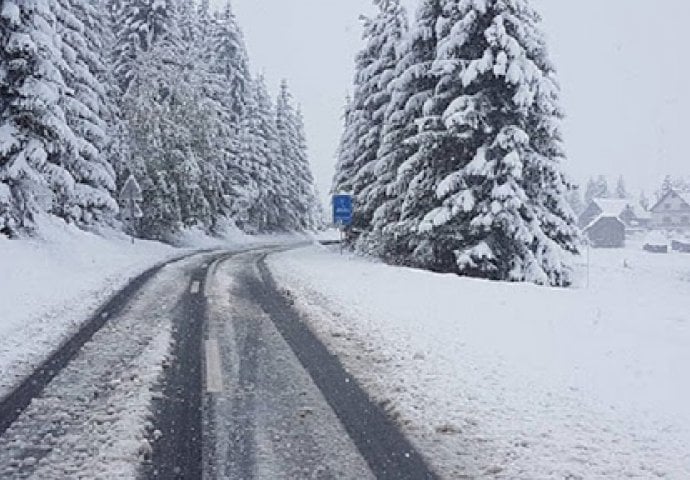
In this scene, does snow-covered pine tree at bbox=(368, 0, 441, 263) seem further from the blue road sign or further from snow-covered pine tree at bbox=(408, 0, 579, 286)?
the blue road sign

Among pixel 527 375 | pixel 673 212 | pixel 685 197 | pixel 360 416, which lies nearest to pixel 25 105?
pixel 360 416

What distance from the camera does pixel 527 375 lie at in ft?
23.0

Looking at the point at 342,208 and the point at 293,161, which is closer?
the point at 342,208

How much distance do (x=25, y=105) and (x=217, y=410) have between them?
1637cm

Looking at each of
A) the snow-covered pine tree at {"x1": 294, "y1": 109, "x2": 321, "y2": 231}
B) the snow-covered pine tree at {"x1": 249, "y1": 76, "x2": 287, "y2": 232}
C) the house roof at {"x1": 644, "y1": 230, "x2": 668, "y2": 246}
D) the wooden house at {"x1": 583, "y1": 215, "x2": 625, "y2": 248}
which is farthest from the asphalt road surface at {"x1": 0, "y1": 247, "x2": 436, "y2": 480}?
the wooden house at {"x1": 583, "y1": 215, "x2": 625, "y2": 248}

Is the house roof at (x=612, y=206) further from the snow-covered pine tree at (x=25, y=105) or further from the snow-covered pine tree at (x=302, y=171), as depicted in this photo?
the snow-covered pine tree at (x=25, y=105)

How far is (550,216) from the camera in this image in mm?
18250

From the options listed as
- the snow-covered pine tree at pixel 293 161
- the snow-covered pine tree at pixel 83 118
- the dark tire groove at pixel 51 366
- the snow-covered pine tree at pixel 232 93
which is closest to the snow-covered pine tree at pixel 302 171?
the snow-covered pine tree at pixel 293 161

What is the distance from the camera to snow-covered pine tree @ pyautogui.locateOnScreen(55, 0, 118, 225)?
81.6 ft

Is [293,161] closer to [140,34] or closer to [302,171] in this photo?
[302,171]

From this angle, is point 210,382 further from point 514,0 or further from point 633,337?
point 514,0

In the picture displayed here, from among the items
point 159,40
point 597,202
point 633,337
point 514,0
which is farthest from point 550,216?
point 597,202

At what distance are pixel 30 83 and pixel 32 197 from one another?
370 cm

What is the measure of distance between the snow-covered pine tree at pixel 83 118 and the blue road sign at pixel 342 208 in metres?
9.64
